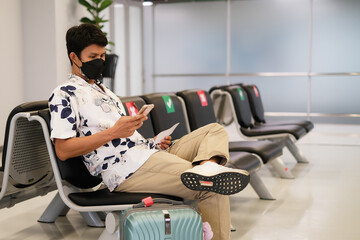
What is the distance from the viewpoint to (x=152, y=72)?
953cm

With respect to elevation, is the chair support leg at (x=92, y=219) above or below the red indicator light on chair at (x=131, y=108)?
below

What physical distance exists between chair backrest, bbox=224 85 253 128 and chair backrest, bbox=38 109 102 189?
2559 millimetres

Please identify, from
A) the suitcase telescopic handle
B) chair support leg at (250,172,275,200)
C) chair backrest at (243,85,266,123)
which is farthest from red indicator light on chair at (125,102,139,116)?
chair backrest at (243,85,266,123)

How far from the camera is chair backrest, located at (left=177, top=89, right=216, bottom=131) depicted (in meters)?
3.90

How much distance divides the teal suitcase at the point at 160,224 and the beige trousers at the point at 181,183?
0.25m

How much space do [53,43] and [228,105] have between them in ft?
9.27

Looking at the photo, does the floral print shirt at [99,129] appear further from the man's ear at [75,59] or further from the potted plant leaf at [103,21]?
the potted plant leaf at [103,21]

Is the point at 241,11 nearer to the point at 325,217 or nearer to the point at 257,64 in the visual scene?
the point at 257,64

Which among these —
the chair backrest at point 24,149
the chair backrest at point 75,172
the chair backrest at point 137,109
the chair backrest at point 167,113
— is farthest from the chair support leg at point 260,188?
the chair backrest at point 24,149

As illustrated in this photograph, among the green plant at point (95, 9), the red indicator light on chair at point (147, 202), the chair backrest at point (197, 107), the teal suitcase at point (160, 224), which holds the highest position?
the green plant at point (95, 9)

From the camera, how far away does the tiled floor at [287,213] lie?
3125 mm

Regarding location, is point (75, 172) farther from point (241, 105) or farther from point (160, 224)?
point (241, 105)

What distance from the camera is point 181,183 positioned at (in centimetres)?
245

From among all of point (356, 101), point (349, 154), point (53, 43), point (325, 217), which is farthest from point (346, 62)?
point (325, 217)
